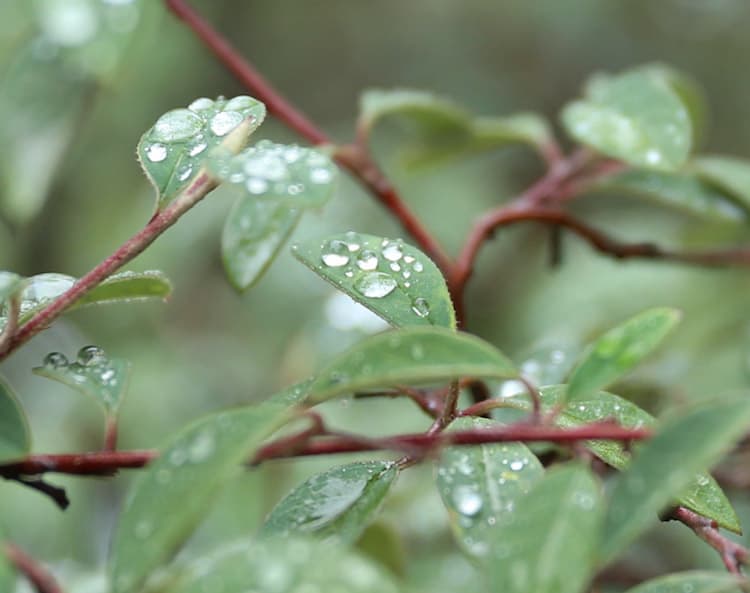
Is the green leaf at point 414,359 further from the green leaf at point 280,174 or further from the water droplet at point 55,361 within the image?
the water droplet at point 55,361

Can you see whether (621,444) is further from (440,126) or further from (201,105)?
(440,126)

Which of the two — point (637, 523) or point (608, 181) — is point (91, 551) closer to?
point (608, 181)

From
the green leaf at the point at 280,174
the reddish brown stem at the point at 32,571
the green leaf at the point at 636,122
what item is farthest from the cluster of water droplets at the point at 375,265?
the green leaf at the point at 636,122

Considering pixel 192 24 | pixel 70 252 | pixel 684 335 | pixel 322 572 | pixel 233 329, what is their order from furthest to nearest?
pixel 70 252 → pixel 233 329 → pixel 684 335 → pixel 192 24 → pixel 322 572

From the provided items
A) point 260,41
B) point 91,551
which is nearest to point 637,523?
point 91,551

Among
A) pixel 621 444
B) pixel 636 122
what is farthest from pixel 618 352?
pixel 636 122

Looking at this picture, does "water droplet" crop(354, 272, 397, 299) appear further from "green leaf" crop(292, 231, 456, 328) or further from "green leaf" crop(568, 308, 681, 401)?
"green leaf" crop(568, 308, 681, 401)
